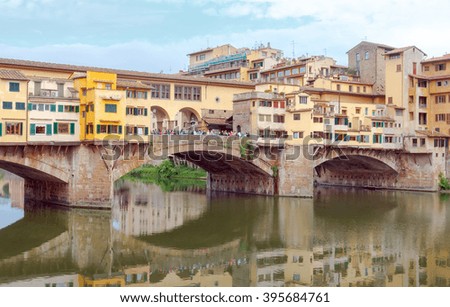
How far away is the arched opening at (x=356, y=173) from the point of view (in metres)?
58.3

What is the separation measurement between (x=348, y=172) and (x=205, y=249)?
36.9 metres

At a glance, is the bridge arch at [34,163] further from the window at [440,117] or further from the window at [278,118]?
the window at [440,117]

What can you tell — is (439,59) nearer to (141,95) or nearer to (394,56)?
(394,56)

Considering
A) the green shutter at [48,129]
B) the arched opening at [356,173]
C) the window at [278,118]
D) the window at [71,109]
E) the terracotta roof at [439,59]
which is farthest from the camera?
the arched opening at [356,173]

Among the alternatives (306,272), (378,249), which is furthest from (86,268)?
(378,249)

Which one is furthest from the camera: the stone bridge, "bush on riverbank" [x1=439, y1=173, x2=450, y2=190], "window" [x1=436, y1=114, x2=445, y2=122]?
"window" [x1=436, y1=114, x2=445, y2=122]

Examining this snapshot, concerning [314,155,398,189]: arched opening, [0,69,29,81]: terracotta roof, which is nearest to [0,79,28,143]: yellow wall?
[0,69,29,81]: terracotta roof

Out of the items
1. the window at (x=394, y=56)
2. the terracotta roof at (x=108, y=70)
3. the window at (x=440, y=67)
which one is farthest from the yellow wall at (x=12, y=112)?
the window at (x=440, y=67)

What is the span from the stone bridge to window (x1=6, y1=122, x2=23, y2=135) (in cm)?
105

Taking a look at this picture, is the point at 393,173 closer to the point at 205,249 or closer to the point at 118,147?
the point at 118,147

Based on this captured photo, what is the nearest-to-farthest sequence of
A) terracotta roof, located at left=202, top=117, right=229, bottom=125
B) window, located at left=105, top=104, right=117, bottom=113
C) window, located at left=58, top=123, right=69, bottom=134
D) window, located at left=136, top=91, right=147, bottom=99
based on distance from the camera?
window, located at left=58, top=123, right=69, bottom=134, window, located at left=105, top=104, right=117, bottom=113, window, located at left=136, top=91, right=147, bottom=99, terracotta roof, located at left=202, top=117, right=229, bottom=125

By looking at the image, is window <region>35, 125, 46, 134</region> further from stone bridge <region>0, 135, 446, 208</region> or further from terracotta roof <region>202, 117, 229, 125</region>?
terracotta roof <region>202, 117, 229, 125</region>

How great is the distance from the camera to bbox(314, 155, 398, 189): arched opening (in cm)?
5826

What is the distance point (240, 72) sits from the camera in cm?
6700
